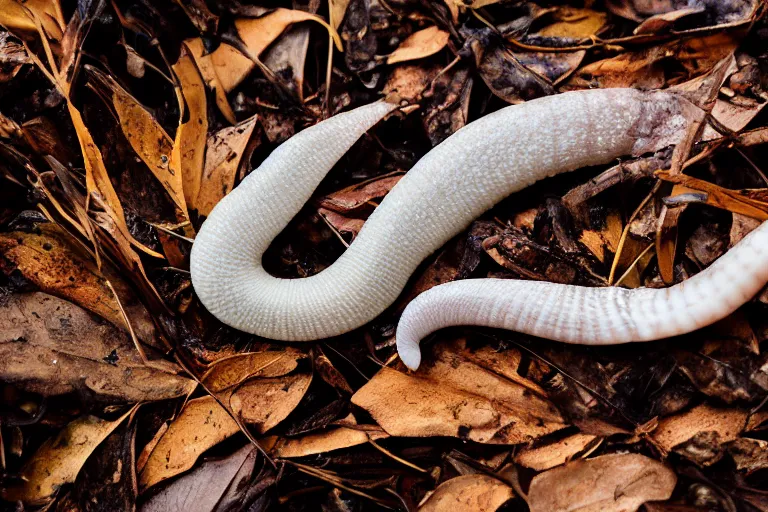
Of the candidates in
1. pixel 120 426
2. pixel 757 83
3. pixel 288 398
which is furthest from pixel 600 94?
pixel 120 426

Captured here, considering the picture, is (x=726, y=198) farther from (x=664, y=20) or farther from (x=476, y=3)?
(x=476, y=3)

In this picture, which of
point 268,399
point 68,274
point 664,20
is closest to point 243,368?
point 268,399

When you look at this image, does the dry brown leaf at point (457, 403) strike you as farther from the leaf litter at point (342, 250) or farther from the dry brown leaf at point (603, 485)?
the dry brown leaf at point (603, 485)

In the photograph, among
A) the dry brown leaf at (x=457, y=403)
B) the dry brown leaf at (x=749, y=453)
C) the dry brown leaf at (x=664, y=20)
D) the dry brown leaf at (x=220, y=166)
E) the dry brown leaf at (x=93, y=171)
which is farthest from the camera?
the dry brown leaf at (x=220, y=166)

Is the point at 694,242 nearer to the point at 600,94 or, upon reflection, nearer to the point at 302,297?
the point at 600,94

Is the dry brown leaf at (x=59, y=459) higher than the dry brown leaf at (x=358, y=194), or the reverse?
the dry brown leaf at (x=358, y=194)

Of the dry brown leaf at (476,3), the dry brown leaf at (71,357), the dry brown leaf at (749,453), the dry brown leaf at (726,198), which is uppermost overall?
the dry brown leaf at (476,3)

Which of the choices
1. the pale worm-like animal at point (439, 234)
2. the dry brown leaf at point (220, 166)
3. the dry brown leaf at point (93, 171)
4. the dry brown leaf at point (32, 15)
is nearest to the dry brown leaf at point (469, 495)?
the pale worm-like animal at point (439, 234)
